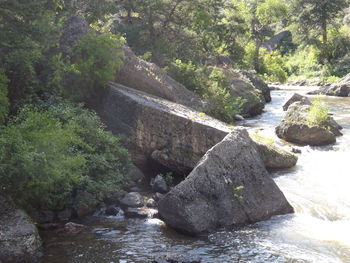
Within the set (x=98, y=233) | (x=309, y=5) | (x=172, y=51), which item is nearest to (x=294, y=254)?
(x=98, y=233)

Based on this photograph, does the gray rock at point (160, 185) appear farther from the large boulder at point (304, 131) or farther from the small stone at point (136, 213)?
the large boulder at point (304, 131)

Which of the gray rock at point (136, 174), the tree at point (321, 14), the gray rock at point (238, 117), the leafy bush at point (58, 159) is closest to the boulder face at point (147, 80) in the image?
the leafy bush at point (58, 159)

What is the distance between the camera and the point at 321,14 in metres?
48.6

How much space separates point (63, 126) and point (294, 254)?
21.9 ft

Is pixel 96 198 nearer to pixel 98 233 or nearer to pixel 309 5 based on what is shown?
pixel 98 233

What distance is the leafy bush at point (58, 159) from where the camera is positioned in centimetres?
948

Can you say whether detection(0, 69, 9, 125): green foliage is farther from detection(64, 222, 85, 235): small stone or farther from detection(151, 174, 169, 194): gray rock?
detection(151, 174, 169, 194): gray rock

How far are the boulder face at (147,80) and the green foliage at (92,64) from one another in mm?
1567

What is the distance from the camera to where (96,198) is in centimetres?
1175

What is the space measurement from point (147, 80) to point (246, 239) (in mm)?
9079

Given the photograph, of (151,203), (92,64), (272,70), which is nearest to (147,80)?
(92,64)

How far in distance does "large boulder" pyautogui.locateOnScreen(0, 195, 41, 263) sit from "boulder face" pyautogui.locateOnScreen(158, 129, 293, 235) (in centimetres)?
310

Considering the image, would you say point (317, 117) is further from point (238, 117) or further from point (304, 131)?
point (238, 117)

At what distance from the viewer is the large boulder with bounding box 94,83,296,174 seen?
46.1 feet
